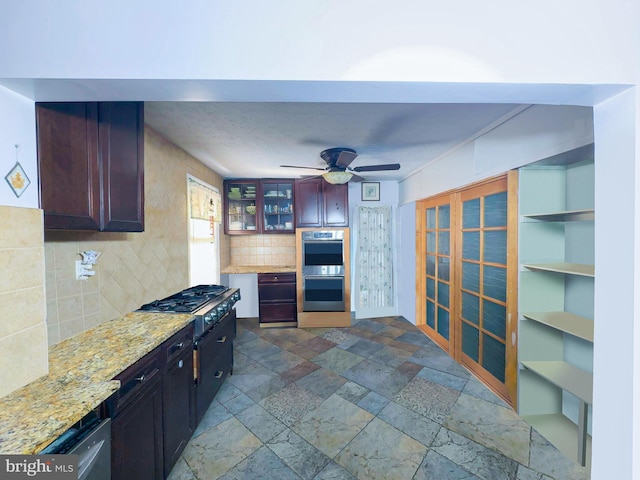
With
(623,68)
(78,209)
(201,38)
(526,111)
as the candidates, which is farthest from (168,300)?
(526,111)

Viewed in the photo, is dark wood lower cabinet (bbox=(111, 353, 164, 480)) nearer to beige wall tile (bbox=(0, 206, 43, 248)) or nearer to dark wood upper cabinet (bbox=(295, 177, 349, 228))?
beige wall tile (bbox=(0, 206, 43, 248))

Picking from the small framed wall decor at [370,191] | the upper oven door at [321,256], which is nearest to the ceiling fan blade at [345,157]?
the upper oven door at [321,256]

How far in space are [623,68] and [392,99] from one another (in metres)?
0.73

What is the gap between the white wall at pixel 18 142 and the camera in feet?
2.98

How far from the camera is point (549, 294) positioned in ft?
6.27

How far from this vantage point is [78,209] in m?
1.20

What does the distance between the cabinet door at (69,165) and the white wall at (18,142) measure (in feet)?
0.09

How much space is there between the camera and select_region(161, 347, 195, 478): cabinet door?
4.61 feet

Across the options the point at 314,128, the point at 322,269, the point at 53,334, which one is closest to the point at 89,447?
the point at 53,334

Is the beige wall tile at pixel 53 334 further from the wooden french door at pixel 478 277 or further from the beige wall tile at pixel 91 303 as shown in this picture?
the wooden french door at pixel 478 277

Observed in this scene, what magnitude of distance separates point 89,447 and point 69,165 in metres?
1.15

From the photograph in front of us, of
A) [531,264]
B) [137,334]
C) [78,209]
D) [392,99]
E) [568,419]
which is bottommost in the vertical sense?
[568,419]

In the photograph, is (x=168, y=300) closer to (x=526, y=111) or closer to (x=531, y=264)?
(x=531, y=264)

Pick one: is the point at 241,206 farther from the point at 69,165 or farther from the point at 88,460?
the point at 88,460
